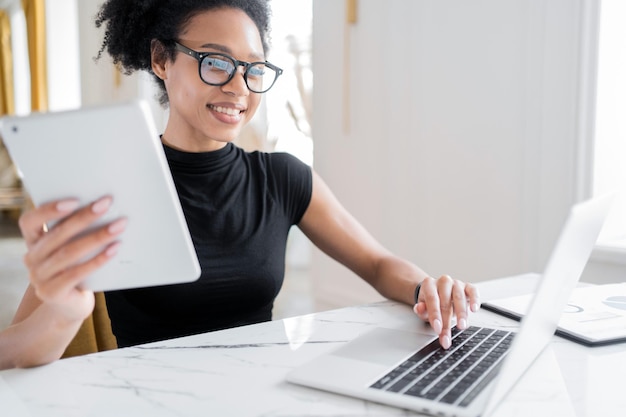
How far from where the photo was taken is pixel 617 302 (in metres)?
1.20

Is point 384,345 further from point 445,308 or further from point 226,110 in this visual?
point 226,110

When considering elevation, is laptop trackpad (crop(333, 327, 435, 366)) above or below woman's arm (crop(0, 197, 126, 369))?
below

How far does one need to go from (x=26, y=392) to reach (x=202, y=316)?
580mm

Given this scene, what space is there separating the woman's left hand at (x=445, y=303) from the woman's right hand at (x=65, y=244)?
1.63 ft

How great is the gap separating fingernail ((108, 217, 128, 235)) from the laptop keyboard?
34 cm

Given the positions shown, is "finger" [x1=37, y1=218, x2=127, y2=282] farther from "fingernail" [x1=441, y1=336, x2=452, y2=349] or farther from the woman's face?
the woman's face

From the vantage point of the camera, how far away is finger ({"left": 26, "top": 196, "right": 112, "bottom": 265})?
2.33 ft

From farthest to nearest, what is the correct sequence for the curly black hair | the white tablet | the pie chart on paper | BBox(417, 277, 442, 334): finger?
the curly black hair, the pie chart on paper, BBox(417, 277, 442, 334): finger, the white tablet

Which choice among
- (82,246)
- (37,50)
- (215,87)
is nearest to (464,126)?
(215,87)

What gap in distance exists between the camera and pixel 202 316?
4.47ft

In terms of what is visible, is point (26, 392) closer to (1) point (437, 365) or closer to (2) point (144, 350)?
(2) point (144, 350)

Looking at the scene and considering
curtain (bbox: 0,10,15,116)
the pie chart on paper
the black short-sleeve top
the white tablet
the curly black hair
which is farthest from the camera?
curtain (bbox: 0,10,15,116)

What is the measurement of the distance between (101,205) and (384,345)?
17.4 inches

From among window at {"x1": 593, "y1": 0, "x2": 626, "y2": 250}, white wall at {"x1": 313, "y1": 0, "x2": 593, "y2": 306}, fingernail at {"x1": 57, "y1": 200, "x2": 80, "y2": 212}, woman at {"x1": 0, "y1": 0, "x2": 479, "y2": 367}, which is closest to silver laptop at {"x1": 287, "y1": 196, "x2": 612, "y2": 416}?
woman at {"x1": 0, "y1": 0, "x2": 479, "y2": 367}
